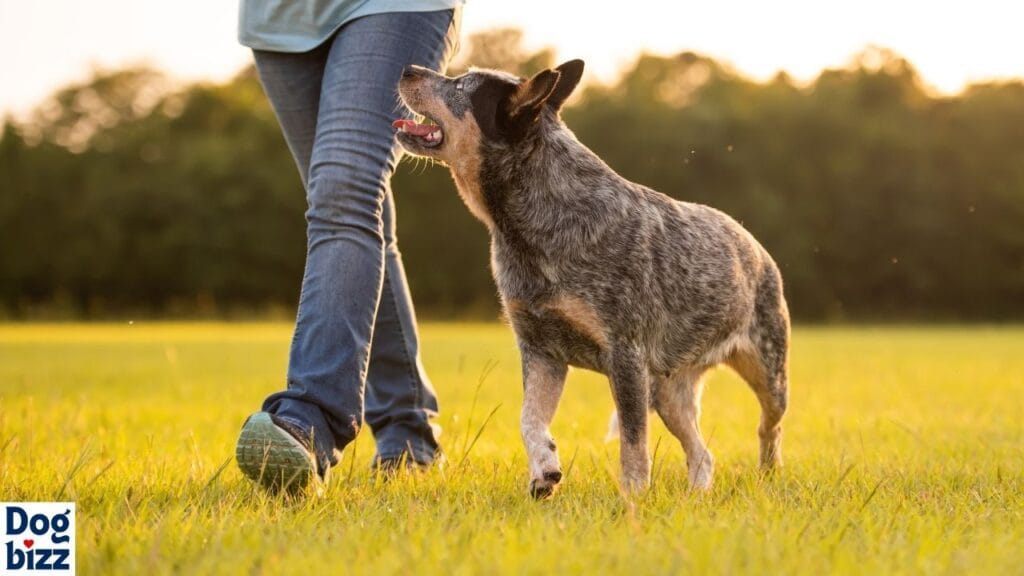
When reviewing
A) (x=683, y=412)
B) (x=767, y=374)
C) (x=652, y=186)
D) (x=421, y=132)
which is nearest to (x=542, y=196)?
(x=421, y=132)

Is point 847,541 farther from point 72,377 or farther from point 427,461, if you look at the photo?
point 72,377

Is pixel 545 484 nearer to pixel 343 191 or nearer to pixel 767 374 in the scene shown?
pixel 343 191

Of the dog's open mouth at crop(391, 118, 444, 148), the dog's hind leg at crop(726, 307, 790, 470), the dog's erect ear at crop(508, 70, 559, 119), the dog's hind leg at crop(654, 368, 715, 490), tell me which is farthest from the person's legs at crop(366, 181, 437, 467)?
the dog's hind leg at crop(726, 307, 790, 470)

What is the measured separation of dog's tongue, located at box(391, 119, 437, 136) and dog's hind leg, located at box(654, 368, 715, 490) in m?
1.40

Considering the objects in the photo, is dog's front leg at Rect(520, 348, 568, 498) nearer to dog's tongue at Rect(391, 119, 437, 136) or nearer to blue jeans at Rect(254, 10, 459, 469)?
blue jeans at Rect(254, 10, 459, 469)

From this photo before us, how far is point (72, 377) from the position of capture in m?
10.5

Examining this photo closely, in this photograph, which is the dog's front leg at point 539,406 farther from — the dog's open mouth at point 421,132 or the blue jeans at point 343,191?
the dog's open mouth at point 421,132

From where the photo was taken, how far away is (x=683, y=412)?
14.5 ft

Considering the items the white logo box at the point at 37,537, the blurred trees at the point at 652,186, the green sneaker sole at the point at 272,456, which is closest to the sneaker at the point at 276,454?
the green sneaker sole at the point at 272,456

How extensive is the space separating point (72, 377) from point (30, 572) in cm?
828

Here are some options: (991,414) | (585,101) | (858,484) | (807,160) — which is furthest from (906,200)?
(858,484)

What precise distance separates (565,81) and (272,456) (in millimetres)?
1723

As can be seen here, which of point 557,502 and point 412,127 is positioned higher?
point 412,127

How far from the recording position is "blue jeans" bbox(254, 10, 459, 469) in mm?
3496
